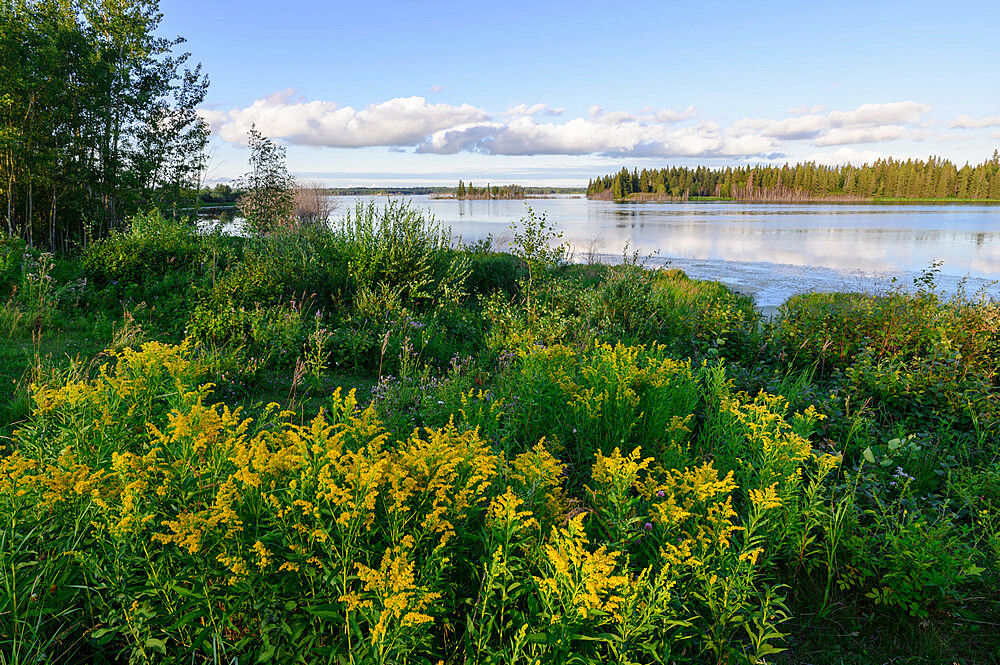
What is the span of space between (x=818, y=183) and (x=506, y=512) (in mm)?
104604

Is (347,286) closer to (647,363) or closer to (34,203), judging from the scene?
(647,363)

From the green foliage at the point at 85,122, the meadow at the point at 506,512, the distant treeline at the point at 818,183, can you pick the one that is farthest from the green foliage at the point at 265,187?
the distant treeline at the point at 818,183

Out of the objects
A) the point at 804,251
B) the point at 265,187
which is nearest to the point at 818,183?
the point at 804,251

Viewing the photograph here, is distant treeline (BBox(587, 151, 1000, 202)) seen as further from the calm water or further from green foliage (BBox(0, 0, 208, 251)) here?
green foliage (BBox(0, 0, 208, 251))

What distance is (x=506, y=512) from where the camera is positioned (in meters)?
2.00

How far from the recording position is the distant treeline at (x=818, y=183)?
270 feet

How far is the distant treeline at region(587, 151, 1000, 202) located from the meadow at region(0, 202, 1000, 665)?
9322 centimetres

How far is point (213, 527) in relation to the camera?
1876 mm

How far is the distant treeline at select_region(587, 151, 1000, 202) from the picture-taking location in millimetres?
82250

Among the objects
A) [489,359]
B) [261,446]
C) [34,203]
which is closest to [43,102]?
[34,203]

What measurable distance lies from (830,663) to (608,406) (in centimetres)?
183

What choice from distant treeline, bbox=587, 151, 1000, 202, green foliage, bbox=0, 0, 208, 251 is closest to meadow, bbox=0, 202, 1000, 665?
green foliage, bbox=0, 0, 208, 251

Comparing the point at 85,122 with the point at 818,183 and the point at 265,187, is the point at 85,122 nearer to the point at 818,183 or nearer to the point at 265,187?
the point at 265,187

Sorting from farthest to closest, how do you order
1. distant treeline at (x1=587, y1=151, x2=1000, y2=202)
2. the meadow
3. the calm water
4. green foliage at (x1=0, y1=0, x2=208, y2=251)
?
distant treeline at (x1=587, y1=151, x2=1000, y2=202) → the calm water → green foliage at (x1=0, y1=0, x2=208, y2=251) → the meadow
